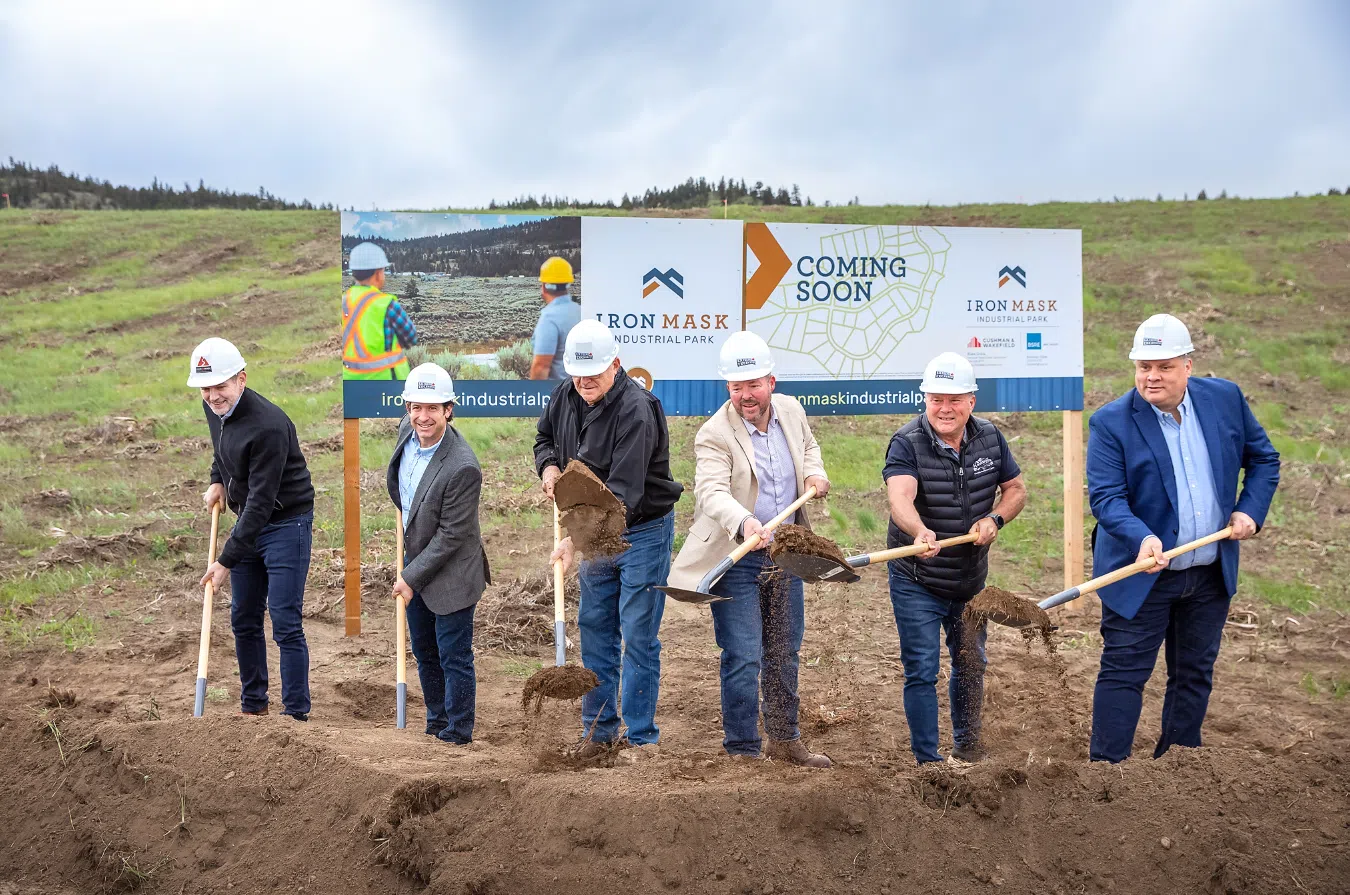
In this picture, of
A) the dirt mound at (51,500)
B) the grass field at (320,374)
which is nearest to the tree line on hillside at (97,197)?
the grass field at (320,374)

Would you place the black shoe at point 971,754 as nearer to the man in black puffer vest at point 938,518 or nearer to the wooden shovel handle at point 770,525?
the man in black puffer vest at point 938,518

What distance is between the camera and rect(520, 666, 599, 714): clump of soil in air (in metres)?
4.91

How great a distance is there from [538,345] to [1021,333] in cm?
370

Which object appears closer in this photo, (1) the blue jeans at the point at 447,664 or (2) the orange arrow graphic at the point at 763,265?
(1) the blue jeans at the point at 447,664

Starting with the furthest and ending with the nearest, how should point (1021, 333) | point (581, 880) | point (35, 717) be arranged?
point (1021, 333), point (35, 717), point (581, 880)

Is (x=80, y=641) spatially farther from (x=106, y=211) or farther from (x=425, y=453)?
(x=106, y=211)

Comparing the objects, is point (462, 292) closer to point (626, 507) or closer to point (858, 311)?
point (626, 507)

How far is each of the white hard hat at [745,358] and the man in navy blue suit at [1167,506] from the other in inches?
61.1

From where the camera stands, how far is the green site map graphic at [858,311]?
7734mm

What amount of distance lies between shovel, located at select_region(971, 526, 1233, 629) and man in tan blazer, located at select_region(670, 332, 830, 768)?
962mm

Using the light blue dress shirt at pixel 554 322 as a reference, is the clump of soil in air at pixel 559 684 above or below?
below

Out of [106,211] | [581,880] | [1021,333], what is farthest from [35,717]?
[106,211]

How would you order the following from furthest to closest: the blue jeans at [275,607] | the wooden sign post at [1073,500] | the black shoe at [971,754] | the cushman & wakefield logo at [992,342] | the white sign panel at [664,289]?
the wooden sign post at [1073,500], the cushman & wakefield logo at [992,342], the white sign panel at [664,289], the blue jeans at [275,607], the black shoe at [971,754]

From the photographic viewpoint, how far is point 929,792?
4289mm
